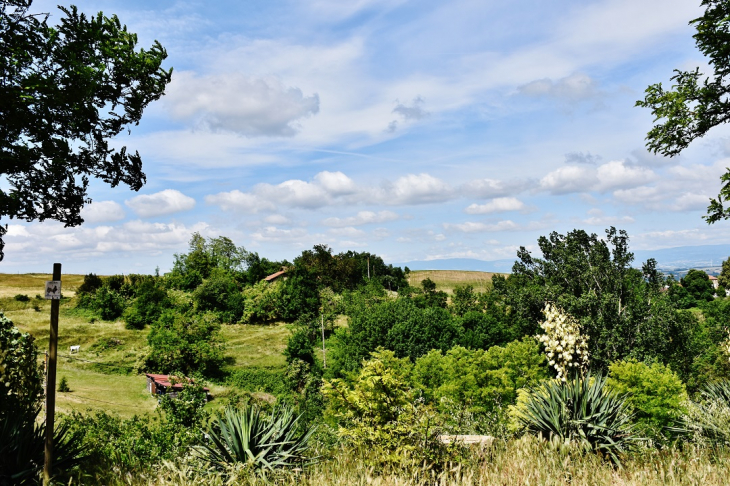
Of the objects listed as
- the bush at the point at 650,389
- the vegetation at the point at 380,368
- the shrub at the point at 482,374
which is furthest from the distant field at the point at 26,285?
the bush at the point at 650,389

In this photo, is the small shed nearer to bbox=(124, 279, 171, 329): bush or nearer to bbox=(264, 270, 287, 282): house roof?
bbox=(264, 270, 287, 282): house roof

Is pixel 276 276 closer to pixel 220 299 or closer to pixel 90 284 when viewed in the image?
pixel 220 299

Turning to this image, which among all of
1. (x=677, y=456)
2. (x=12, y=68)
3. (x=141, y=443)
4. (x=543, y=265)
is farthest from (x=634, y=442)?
(x=543, y=265)

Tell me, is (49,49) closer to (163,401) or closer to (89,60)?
(89,60)

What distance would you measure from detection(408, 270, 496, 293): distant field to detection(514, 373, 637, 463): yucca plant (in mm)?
85783

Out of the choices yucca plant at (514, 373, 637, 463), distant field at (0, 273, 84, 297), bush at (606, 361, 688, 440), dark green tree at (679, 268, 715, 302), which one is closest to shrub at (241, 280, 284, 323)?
distant field at (0, 273, 84, 297)

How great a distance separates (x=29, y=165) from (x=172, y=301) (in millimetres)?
58084

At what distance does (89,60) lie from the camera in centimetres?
912

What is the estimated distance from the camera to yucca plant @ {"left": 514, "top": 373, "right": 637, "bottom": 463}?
779cm

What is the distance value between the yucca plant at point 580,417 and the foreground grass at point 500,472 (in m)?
0.54

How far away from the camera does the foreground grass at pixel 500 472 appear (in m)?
5.48

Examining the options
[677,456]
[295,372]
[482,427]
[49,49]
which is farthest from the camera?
[295,372]

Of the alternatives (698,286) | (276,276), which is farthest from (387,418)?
(698,286)

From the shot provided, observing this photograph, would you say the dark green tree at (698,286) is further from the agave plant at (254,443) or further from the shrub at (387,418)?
the agave plant at (254,443)
